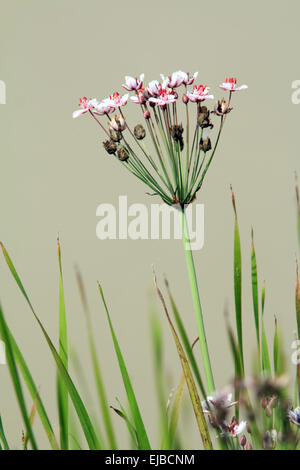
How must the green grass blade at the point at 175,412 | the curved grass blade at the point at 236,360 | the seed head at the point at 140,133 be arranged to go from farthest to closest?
1. the seed head at the point at 140,133
2. the green grass blade at the point at 175,412
3. the curved grass blade at the point at 236,360

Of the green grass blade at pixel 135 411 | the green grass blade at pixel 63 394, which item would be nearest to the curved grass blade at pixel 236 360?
the green grass blade at pixel 135 411

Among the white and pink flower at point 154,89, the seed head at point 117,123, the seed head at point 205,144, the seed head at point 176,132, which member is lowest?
the seed head at point 205,144

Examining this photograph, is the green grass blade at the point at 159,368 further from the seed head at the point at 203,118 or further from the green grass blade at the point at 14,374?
the seed head at the point at 203,118

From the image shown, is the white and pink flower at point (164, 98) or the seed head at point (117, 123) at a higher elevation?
the white and pink flower at point (164, 98)

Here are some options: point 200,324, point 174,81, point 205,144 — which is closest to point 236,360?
point 200,324

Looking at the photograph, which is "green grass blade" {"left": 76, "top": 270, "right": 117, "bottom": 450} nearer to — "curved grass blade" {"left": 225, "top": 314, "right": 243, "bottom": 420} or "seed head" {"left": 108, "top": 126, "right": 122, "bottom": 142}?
"curved grass blade" {"left": 225, "top": 314, "right": 243, "bottom": 420}

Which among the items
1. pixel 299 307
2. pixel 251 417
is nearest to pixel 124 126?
pixel 299 307

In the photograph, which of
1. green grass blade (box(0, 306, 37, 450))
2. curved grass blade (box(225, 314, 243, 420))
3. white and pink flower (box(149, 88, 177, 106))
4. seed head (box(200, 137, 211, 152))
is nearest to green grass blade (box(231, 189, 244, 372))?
curved grass blade (box(225, 314, 243, 420))

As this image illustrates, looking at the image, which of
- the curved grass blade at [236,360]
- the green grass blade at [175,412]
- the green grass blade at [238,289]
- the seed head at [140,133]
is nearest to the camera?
the curved grass blade at [236,360]

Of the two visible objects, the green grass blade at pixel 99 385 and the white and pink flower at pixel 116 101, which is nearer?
the green grass blade at pixel 99 385
